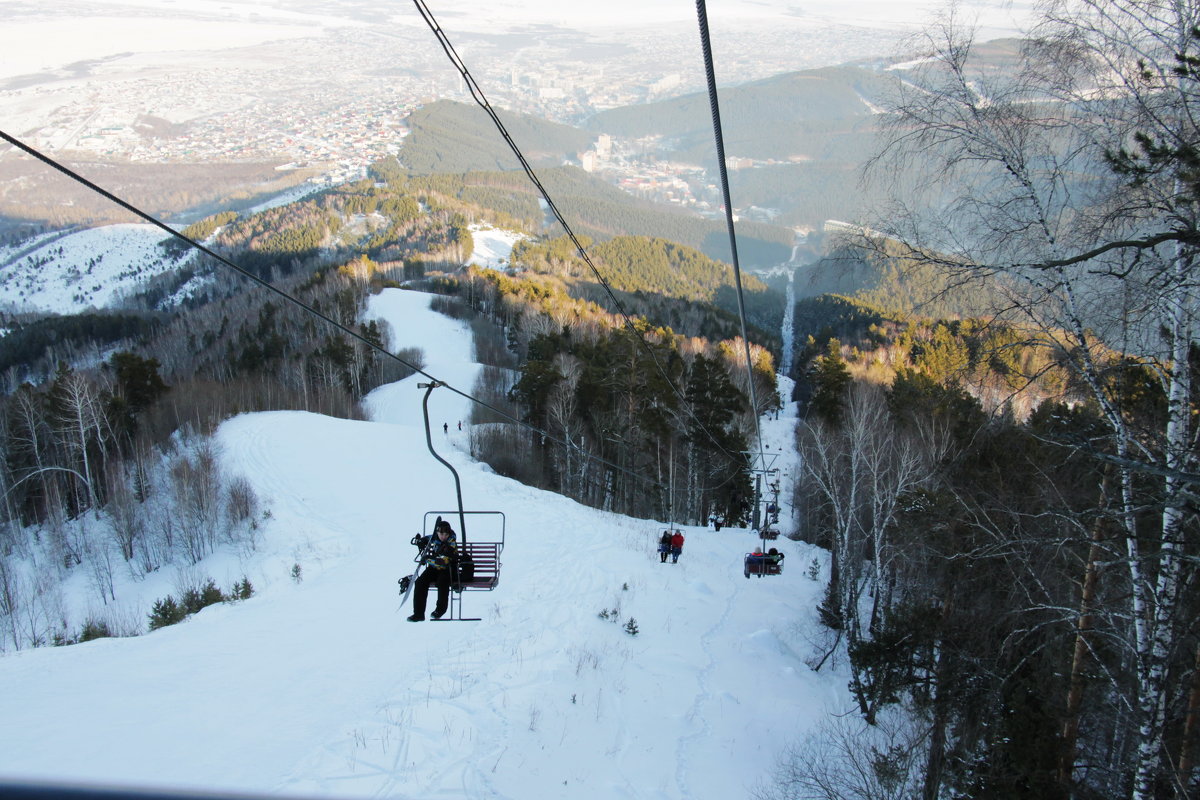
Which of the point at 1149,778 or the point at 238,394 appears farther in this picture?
the point at 238,394

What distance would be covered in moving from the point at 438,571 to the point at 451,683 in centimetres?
450

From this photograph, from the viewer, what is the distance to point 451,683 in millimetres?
13031

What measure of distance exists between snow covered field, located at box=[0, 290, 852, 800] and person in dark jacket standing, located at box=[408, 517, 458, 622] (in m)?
2.78

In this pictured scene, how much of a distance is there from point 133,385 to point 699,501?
38443 millimetres

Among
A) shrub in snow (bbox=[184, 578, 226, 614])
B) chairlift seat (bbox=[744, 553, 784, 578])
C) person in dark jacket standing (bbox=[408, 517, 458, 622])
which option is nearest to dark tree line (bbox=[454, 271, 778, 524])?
chairlift seat (bbox=[744, 553, 784, 578])

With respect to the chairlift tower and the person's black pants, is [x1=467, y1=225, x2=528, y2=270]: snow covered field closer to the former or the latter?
the chairlift tower

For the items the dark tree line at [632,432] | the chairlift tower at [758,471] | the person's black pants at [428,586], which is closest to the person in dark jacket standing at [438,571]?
the person's black pants at [428,586]

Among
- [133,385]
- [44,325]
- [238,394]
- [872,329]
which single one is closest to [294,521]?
[133,385]

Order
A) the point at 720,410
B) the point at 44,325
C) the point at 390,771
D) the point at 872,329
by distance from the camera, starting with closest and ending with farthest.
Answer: the point at 390,771
the point at 720,410
the point at 872,329
the point at 44,325

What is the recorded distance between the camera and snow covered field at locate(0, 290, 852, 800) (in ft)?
33.2

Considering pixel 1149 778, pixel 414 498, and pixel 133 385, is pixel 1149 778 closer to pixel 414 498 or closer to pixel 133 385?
pixel 414 498

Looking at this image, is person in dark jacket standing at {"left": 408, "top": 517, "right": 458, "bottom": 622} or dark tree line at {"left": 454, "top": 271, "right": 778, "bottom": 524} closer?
person in dark jacket standing at {"left": 408, "top": 517, "right": 458, "bottom": 622}

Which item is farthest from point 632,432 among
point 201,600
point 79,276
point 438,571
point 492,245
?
point 79,276

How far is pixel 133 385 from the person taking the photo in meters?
43.0
